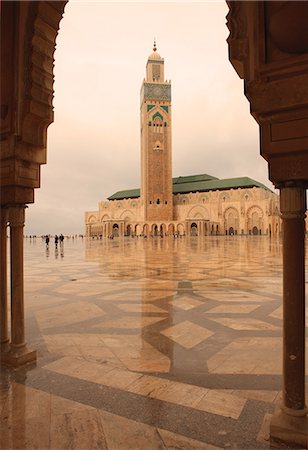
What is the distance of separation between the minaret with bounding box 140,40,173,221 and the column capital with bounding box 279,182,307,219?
5908 cm

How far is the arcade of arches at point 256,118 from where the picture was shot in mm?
2039

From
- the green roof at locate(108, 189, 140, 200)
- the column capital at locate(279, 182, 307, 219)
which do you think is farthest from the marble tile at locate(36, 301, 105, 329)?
the green roof at locate(108, 189, 140, 200)

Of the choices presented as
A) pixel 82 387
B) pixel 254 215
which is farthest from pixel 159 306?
pixel 254 215

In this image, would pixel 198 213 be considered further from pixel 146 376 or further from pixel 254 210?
Result: pixel 146 376

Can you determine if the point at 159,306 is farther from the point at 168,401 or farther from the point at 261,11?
A: the point at 261,11

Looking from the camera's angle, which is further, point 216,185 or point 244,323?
point 216,185

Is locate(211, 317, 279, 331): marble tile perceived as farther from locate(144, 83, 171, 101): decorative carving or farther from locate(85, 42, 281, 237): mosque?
locate(144, 83, 171, 101): decorative carving

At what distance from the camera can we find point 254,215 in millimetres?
53094

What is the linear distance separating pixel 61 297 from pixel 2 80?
151 inches

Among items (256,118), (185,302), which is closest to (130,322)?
(185,302)

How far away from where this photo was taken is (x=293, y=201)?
2102mm

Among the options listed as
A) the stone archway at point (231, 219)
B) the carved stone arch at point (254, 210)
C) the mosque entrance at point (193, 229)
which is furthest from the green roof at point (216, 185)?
the mosque entrance at point (193, 229)

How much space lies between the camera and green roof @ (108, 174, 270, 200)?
60.2m

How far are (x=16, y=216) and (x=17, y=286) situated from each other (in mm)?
716
